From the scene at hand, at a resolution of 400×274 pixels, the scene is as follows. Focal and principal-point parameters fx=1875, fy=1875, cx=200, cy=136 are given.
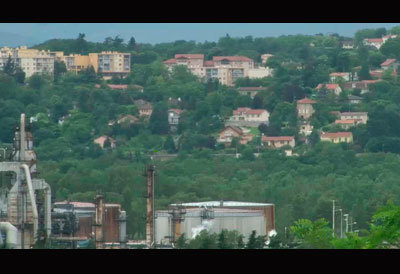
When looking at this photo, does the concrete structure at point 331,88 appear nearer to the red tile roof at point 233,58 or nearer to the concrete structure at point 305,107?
the concrete structure at point 305,107

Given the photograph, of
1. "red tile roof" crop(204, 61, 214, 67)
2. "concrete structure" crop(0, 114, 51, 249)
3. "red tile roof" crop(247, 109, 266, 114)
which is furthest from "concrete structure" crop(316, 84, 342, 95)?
"concrete structure" crop(0, 114, 51, 249)

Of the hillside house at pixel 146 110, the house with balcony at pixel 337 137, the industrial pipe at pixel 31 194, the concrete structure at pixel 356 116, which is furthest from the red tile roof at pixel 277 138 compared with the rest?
the industrial pipe at pixel 31 194

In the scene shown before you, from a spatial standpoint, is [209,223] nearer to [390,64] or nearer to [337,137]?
[337,137]

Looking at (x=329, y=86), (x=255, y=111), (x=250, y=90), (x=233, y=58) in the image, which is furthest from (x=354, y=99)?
(x=233, y=58)

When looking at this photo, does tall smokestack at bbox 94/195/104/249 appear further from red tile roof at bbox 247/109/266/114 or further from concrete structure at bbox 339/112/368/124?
red tile roof at bbox 247/109/266/114
